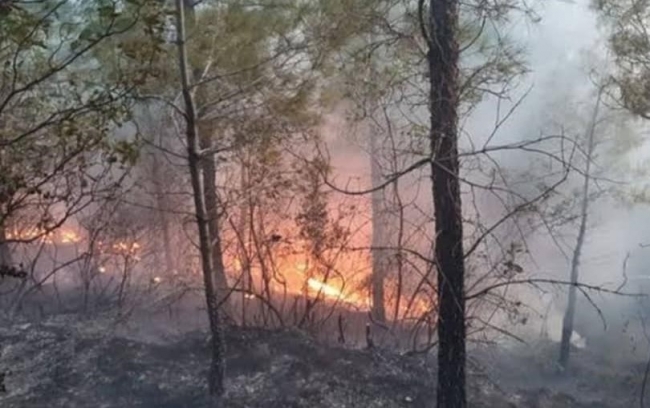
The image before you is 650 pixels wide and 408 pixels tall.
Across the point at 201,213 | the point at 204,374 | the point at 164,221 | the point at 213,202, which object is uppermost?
the point at 213,202

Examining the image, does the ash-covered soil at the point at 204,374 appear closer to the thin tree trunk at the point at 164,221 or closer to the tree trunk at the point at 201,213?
the tree trunk at the point at 201,213

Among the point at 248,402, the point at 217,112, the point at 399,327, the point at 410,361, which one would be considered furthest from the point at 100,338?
the point at 399,327

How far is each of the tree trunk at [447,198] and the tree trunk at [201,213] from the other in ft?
9.07

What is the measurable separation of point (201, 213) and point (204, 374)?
258 cm

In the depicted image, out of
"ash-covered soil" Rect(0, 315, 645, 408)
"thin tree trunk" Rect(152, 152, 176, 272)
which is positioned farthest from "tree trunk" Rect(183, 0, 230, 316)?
"thin tree trunk" Rect(152, 152, 176, 272)

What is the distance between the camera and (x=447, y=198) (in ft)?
20.3

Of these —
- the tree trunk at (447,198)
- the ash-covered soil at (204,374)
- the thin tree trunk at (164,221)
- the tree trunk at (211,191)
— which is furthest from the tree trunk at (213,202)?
the tree trunk at (447,198)

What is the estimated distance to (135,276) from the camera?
16.8m

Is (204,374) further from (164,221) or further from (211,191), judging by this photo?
(164,221)

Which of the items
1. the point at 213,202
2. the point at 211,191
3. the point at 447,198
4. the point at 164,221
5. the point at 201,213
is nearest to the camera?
the point at 447,198

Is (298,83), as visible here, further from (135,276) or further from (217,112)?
(135,276)

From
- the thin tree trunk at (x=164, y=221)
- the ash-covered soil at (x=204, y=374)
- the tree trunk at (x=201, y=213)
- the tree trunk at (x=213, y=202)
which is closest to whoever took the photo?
the tree trunk at (x=201, y=213)

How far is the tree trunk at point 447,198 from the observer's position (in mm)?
6031

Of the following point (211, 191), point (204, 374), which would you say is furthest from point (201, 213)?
point (211, 191)
